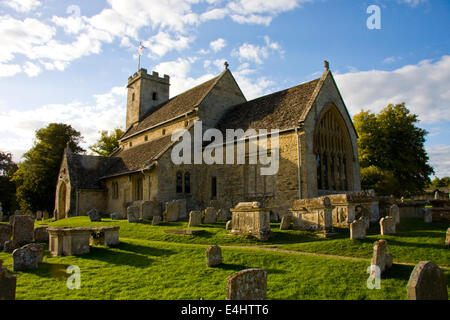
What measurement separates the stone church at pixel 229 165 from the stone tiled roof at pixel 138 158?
119 millimetres

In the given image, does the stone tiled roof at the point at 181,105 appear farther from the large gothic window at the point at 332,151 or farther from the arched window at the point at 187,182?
the large gothic window at the point at 332,151

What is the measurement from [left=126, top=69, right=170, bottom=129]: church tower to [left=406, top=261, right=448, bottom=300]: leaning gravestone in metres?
33.8

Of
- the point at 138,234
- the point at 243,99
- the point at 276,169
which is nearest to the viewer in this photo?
the point at 138,234

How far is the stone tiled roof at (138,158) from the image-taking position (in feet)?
82.0

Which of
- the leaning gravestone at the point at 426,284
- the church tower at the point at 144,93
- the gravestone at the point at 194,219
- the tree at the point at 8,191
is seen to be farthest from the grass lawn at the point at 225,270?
the tree at the point at 8,191

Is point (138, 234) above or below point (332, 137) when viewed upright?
below

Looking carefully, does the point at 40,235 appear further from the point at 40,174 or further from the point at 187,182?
the point at 40,174

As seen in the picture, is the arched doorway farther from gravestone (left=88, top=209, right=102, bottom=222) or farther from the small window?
the small window

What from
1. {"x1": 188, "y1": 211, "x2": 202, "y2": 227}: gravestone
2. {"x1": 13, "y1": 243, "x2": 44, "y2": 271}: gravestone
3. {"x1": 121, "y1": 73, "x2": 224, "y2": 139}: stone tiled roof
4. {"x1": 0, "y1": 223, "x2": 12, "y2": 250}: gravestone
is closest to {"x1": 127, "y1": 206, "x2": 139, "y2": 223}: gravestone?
{"x1": 188, "y1": 211, "x2": 202, "y2": 227}: gravestone

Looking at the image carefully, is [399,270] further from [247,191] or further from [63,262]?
[247,191]

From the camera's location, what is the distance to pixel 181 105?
96.3ft

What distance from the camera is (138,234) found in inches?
629
